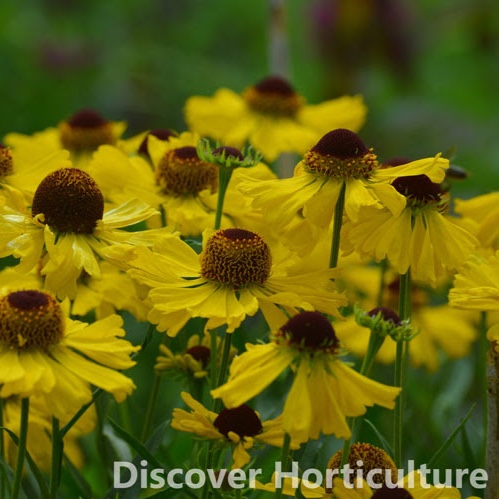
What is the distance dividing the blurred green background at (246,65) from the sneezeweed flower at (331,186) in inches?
52.0

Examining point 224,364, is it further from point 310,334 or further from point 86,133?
point 86,133

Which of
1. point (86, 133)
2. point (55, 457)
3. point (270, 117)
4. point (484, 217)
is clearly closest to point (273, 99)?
point (270, 117)

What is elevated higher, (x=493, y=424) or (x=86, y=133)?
(x=86, y=133)

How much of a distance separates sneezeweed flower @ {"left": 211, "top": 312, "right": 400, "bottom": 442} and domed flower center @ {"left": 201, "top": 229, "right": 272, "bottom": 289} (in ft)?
0.41

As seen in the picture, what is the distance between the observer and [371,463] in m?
0.76

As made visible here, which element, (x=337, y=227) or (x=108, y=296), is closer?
(x=337, y=227)

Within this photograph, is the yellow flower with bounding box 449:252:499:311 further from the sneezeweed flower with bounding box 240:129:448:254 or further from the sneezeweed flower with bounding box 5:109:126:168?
the sneezeweed flower with bounding box 5:109:126:168

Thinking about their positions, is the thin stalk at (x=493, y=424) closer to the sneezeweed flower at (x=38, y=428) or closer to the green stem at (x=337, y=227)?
the green stem at (x=337, y=227)

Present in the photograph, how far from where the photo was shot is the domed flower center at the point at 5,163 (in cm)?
98

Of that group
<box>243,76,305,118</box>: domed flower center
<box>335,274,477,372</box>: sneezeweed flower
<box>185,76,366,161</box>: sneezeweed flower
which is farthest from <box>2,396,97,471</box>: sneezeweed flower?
<box>243,76,305,118</box>: domed flower center

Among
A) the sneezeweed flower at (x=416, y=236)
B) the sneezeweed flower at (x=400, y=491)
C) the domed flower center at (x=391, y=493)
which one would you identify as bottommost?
the domed flower center at (x=391, y=493)

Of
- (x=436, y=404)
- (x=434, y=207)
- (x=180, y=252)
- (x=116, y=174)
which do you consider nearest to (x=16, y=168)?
(x=116, y=174)

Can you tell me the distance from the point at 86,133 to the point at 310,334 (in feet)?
2.50

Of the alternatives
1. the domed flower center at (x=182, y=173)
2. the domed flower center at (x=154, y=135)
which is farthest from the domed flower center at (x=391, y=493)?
the domed flower center at (x=154, y=135)
